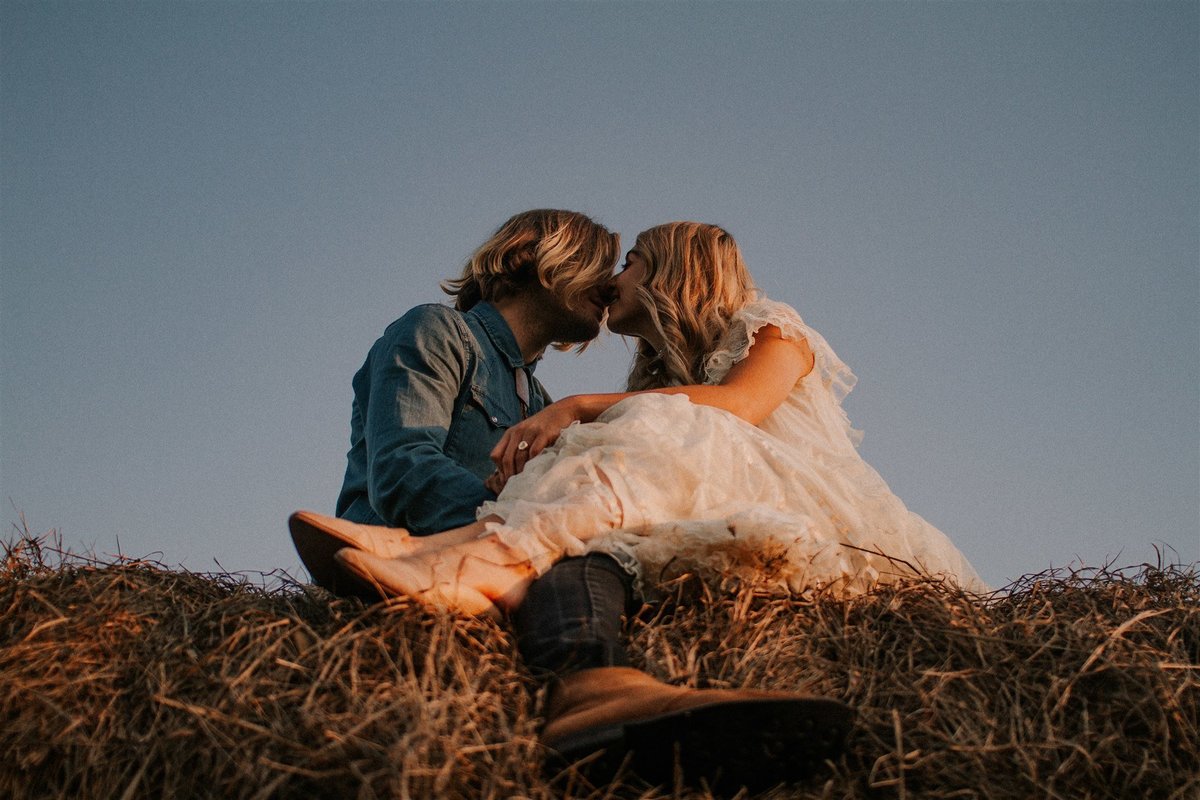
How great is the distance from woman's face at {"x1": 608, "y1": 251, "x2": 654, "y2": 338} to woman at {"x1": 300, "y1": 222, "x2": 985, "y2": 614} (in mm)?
527

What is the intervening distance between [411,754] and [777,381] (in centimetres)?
206

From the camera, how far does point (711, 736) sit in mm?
1552

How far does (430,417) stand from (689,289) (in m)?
1.08

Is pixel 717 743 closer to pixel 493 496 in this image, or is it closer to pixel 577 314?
pixel 493 496

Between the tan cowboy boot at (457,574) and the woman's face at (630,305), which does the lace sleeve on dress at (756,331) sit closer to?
the woman's face at (630,305)

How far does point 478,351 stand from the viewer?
3795 millimetres

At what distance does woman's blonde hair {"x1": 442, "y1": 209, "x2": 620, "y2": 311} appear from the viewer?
4168 mm

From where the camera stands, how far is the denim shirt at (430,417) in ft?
9.63

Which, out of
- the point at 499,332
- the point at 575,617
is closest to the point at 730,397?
the point at 575,617

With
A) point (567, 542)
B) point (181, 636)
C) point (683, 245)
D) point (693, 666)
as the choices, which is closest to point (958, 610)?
point (693, 666)

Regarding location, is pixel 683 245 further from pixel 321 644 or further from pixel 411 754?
pixel 411 754

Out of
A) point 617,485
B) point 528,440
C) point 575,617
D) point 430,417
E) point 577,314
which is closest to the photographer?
point 575,617

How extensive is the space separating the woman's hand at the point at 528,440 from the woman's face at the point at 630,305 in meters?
1.21

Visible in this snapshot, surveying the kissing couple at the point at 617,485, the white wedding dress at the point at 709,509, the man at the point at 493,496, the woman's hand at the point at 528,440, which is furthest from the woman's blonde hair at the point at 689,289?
the woman's hand at the point at 528,440
